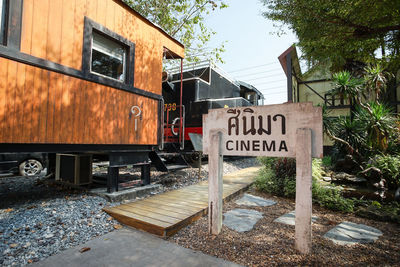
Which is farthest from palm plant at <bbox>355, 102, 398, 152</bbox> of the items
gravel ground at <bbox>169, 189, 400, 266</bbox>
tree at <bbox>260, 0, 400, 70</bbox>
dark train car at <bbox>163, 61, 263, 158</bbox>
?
dark train car at <bbox>163, 61, 263, 158</bbox>

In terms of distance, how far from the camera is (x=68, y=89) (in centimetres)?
348

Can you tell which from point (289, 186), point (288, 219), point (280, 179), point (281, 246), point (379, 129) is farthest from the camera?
point (379, 129)

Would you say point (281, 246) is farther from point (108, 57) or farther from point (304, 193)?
point (108, 57)

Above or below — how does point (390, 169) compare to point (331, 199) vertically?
above

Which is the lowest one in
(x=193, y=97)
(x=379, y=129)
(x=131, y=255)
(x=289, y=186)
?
(x=131, y=255)

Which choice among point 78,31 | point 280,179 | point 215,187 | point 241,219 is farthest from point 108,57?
point 280,179

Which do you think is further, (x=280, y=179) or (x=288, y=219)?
(x=280, y=179)

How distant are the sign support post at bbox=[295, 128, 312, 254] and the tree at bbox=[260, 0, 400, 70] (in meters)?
2.31

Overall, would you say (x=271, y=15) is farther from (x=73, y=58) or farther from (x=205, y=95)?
(x=205, y=95)

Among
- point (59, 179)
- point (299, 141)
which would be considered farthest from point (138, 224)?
point (59, 179)

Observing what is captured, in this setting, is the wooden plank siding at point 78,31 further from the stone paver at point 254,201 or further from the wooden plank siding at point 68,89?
the stone paver at point 254,201

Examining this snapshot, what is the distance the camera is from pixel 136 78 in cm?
Result: 462

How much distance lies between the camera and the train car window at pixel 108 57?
4.03 m

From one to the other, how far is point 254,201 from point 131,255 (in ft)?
9.00
